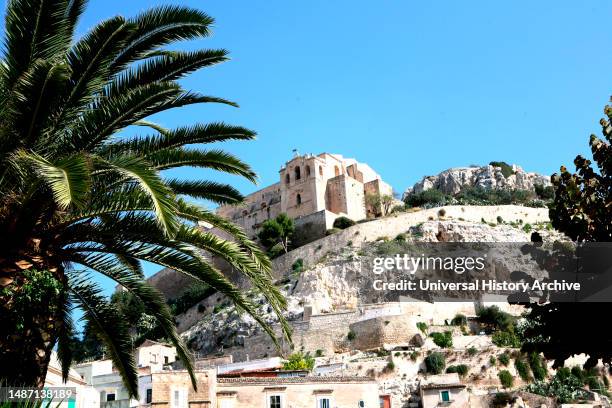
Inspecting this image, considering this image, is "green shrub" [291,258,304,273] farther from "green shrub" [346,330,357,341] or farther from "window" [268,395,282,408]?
"window" [268,395,282,408]

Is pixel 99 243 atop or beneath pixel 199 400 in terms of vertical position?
atop

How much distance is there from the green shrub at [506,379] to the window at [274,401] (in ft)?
65.1

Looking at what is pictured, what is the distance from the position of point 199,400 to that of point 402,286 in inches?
1121

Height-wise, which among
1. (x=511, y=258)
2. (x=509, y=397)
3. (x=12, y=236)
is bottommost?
(x=509, y=397)

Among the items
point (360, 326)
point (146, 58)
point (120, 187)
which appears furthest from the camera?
point (360, 326)

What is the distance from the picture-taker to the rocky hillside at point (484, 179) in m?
85.7

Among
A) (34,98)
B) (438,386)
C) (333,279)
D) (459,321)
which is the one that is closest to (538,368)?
(459,321)

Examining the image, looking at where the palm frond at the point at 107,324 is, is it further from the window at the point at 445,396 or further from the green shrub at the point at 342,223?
the green shrub at the point at 342,223

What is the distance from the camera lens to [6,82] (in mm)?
8648

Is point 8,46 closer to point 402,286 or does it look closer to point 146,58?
point 146,58

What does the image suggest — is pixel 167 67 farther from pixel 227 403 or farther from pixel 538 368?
pixel 538 368

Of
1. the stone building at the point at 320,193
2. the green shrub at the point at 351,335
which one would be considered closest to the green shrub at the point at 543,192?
the stone building at the point at 320,193

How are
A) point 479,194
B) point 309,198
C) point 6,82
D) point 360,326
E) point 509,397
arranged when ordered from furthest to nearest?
point 479,194 < point 309,198 < point 360,326 < point 509,397 < point 6,82

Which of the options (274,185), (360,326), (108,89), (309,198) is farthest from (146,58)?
(274,185)
